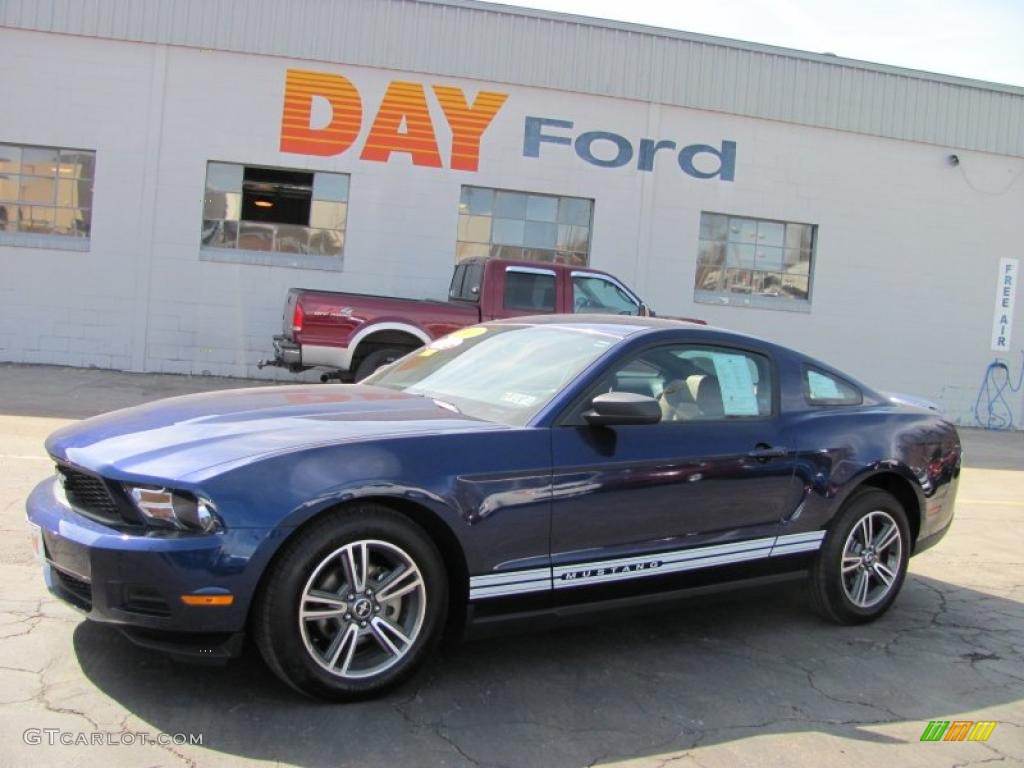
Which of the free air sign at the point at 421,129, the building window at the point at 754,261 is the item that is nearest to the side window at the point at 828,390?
the free air sign at the point at 421,129

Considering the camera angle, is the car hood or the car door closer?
the car hood

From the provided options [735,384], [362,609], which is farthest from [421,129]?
[362,609]

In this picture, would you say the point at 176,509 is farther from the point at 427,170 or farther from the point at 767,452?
the point at 427,170

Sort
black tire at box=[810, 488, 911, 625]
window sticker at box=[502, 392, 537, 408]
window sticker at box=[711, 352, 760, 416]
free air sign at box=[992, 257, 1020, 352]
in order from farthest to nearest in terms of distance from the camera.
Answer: free air sign at box=[992, 257, 1020, 352]
black tire at box=[810, 488, 911, 625]
window sticker at box=[711, 352, 760, 416]
window sticker at box=[502, 392, 537, 408]

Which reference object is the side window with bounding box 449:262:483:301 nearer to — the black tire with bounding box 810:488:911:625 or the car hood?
the black tire with bounding box 810:488:911:625

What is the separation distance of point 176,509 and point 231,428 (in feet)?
1.57

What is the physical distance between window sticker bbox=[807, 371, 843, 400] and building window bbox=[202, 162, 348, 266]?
1145 cm

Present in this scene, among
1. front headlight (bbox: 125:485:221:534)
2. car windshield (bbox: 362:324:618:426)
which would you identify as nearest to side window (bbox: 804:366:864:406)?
car windshield (bbox: 362:324:618:426)

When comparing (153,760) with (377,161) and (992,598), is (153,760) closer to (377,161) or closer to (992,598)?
(992,598)

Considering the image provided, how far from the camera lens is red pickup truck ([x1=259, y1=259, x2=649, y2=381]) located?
11367 mm

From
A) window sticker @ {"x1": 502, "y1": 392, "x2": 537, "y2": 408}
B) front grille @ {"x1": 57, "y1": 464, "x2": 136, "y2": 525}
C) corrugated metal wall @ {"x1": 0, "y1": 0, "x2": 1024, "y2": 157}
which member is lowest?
front grille @ {"x1": 57, "y1": 464, "x2": 136, "y2": 525}

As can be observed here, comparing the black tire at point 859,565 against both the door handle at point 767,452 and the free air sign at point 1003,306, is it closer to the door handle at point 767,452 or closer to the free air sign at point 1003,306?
the door handle at point 767,452

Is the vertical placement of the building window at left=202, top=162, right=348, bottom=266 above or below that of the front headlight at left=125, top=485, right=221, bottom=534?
above

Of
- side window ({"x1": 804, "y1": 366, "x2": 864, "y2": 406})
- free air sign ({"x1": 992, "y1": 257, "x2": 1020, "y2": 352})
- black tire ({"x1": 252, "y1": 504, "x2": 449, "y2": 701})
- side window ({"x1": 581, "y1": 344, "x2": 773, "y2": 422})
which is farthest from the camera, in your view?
free air sign ({"x1": 992, "y1": 257, "x2": 1020, "y2": 352})
